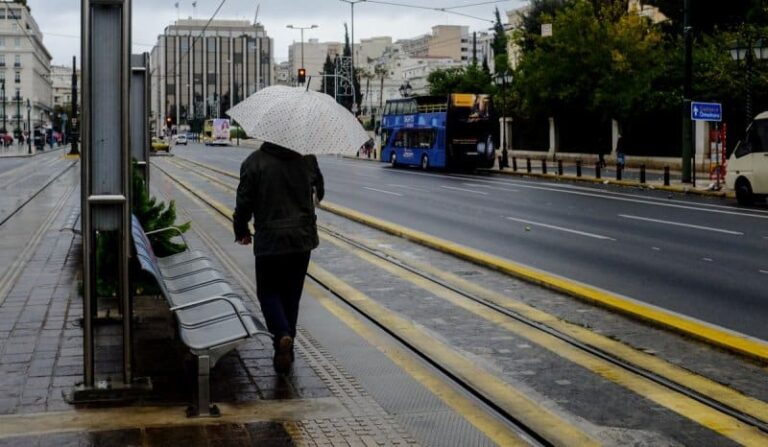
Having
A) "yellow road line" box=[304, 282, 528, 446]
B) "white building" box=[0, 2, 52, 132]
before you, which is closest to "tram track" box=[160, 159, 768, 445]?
"yellow road line" box=[304, 282, 528, 446]

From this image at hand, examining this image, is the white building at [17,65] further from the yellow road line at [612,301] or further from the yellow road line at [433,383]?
the yellow road line at [433,383]

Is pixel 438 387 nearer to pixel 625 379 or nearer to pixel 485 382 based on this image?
pixel 485 382

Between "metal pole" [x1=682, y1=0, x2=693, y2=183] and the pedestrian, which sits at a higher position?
"metal pole" [x1=682, y1=0, x2=693, y2=183]

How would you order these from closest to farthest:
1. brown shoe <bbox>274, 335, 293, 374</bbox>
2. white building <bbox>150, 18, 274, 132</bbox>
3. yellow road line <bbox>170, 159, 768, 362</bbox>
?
brown shoe <bbox>274, 335, 293, 374</bbox> → yellow road line <bbox>170, 159, 768, 362</bbox> → white building <bbox>150, 18, 274, 132</bbox>

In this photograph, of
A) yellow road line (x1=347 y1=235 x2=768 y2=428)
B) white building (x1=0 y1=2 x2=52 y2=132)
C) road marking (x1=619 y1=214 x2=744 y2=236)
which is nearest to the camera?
yellow road line (x1=347 y1=235 x2=768 y2=428)

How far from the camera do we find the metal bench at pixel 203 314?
19.2ft

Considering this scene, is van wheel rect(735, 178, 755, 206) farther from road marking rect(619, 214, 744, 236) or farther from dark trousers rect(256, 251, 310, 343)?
dark trousers rect(256, 251, 310, 343)

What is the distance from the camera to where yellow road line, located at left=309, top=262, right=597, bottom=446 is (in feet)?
18.6

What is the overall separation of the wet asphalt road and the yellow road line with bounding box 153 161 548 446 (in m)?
3.23

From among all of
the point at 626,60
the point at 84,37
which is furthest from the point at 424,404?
the point at 626,60

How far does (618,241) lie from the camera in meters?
16.0

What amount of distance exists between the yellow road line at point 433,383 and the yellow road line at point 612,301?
2.48 metres

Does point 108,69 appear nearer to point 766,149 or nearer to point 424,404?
point 424,404

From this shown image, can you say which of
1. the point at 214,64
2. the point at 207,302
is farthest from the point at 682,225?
the point at 214,64
